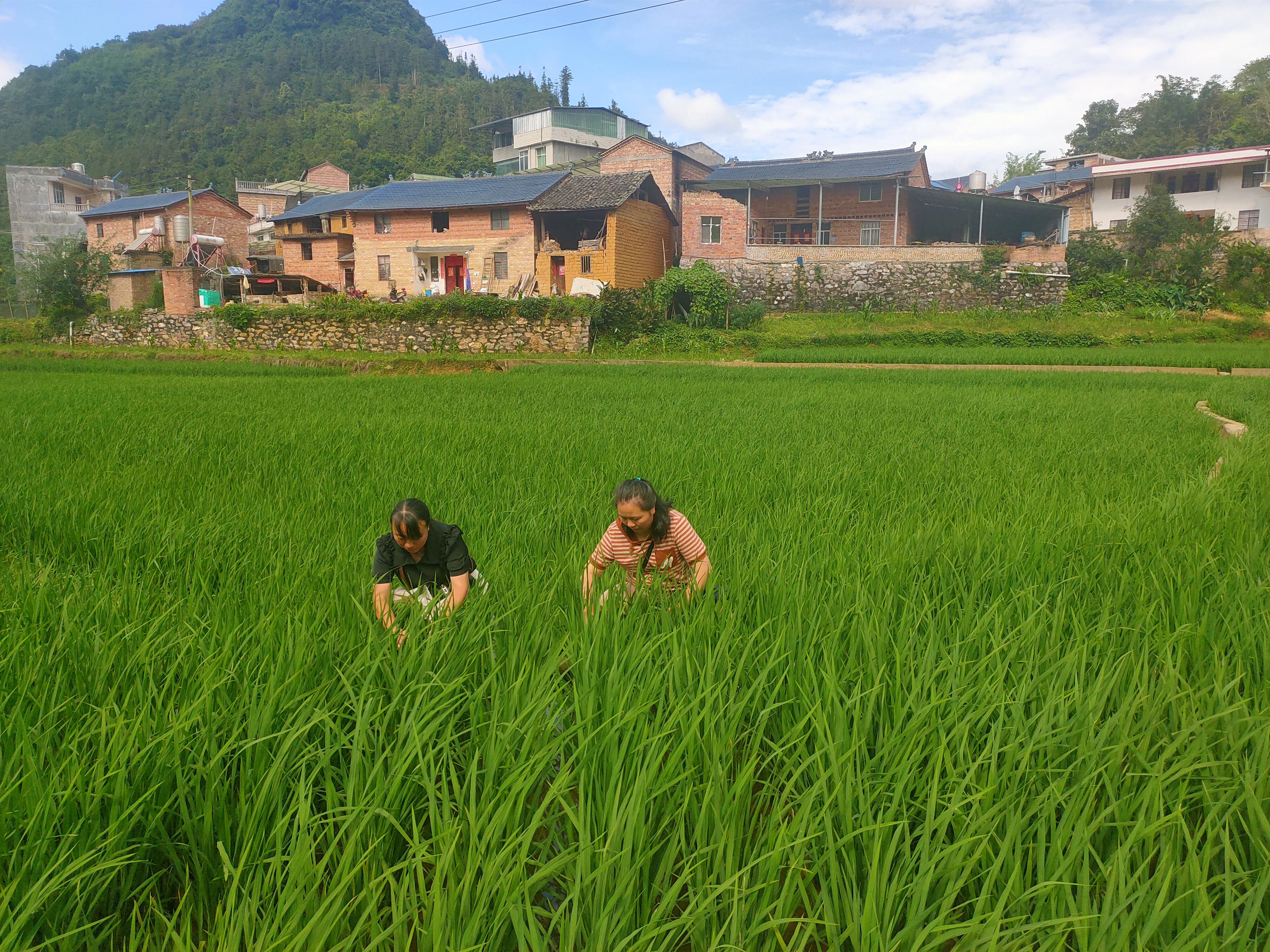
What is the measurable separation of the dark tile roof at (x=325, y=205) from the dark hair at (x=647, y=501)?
109 ft

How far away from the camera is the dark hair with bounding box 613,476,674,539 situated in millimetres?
3031

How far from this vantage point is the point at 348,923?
1.55 meters

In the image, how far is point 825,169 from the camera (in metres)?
33.1

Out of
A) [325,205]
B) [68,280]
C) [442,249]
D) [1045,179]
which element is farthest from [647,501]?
[1045,179]

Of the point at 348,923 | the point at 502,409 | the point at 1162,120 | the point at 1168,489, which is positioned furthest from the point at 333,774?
the point at 1162,120

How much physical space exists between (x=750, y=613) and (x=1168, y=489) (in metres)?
3.36

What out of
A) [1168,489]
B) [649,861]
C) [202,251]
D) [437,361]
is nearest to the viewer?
[649,861]

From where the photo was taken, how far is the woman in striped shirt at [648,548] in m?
3.04

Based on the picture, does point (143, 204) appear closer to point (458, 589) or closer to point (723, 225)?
point (723, 225)

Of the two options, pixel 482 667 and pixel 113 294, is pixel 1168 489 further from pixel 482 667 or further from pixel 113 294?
pixel 113 294

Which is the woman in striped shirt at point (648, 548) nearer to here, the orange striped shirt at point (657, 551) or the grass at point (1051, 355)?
the orange striped shirt at point (657, 551)

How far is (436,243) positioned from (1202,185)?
98.0 feet

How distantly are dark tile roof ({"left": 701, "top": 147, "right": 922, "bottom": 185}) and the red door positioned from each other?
965 centimetres

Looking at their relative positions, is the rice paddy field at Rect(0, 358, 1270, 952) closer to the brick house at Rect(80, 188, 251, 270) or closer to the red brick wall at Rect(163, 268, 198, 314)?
the red brick wall at Rect(163, 268, 198, 314)
